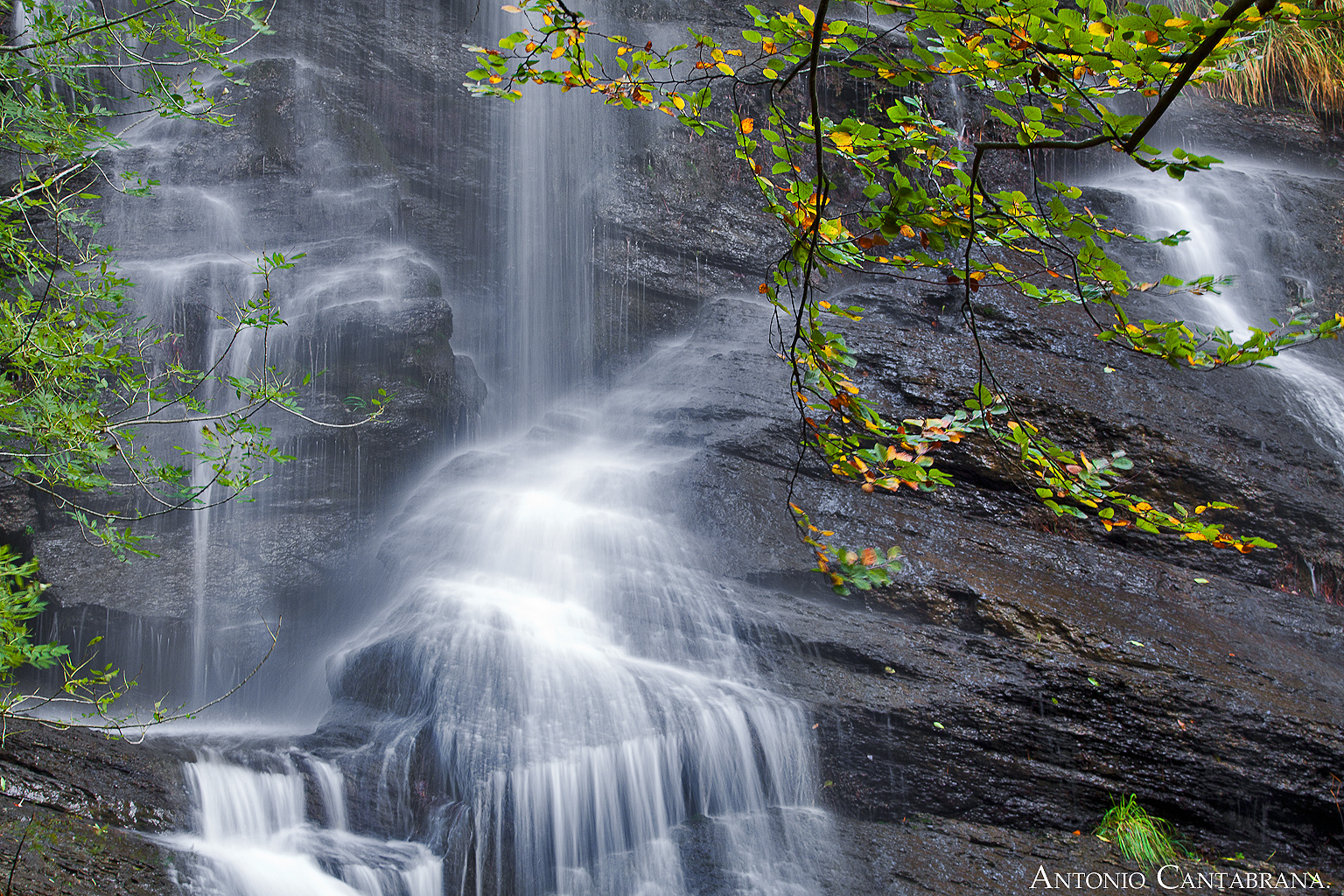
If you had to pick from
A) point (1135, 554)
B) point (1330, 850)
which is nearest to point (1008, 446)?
point (1330, 850)

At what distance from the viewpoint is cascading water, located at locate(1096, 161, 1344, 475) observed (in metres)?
9.47

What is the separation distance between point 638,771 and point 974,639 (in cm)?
270

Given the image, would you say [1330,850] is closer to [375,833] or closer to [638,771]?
[638,771]

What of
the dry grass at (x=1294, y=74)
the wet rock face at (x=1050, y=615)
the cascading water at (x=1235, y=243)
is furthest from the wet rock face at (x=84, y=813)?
the dry grass at (x=1294, y=74)

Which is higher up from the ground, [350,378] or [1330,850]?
[350,378]

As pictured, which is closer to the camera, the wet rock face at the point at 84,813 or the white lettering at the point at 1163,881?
the wet rock face at the point at 84,813

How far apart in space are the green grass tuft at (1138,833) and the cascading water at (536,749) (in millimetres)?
1908

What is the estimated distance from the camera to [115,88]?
10.1m

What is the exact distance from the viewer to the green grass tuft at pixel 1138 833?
4.94 metres

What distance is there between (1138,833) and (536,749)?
387cm

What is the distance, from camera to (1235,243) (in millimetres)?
10219

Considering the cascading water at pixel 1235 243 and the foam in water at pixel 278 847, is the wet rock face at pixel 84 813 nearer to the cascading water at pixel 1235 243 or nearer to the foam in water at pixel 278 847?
the foam in water at pixel 278 847

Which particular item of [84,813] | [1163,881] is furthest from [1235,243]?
[84,813]

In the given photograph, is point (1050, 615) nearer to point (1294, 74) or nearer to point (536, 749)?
point (536, 749)
